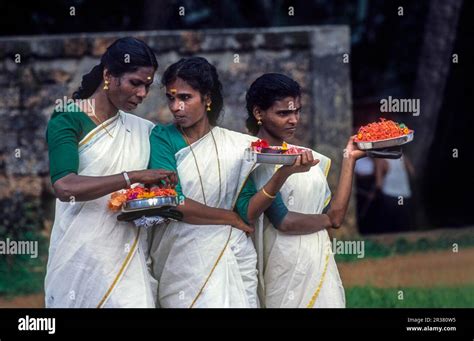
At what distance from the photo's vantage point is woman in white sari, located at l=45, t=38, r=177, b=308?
6.18m

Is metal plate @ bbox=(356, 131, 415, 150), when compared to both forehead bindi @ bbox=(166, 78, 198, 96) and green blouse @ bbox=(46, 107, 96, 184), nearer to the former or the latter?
forehead bindi @ bbox=(166, 78, 198, 96)

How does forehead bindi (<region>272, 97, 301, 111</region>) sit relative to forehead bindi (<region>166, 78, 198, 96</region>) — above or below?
below

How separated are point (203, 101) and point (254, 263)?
2.75 feet

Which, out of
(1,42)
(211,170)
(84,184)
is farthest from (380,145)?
(1,42)

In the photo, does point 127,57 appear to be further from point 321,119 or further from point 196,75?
point 321,119

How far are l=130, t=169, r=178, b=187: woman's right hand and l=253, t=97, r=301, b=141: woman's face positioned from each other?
2.13 ft

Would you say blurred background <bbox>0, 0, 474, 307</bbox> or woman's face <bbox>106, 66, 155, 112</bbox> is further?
blurred background <bbox>0, 0, 474, 307</bbox>

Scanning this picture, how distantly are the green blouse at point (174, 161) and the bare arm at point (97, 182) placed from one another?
0.76 ft

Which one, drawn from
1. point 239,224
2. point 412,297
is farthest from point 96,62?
point 239,224

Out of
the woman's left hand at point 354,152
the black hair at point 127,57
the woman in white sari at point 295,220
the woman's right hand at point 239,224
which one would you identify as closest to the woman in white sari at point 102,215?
the black hair at point 127,57

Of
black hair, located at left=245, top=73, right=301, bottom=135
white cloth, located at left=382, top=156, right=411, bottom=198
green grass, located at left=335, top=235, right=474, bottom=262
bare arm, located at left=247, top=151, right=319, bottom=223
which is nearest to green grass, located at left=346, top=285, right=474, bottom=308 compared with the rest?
green grass, located at left=335, top=235, right=474, bottom=262

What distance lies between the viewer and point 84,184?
19.7ft

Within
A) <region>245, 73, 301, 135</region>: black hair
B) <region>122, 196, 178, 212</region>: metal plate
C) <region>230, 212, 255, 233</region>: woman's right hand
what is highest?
<region>245, 73, 301, 135</region>: black hair
